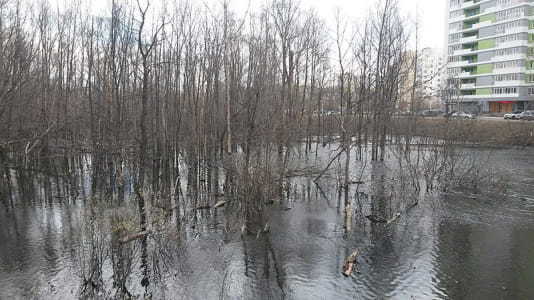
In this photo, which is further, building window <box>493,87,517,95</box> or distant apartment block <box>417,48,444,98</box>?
building window <box>493,87,517,95</box>

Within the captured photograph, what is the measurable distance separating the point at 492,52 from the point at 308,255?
226ft

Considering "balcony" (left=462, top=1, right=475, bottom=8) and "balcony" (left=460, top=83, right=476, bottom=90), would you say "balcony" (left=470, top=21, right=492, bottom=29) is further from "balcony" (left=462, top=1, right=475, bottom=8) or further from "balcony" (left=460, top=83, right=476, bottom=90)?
"balcony" (left=460, top=83, right=476, bottom=90)

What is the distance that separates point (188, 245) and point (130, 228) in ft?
10.6

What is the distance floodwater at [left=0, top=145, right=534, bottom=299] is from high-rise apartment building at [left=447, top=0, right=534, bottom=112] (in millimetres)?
47988

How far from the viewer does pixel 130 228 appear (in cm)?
998

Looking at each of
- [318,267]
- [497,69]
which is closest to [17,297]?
[318,267]

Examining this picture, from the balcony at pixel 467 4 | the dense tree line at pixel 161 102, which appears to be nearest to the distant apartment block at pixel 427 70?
the dense tree line at pixel 161 102

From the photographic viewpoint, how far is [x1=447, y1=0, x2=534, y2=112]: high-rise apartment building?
62.5m

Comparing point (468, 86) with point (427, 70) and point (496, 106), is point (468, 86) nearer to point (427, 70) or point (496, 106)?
point (496, 106)

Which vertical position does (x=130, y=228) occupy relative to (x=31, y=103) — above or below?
below

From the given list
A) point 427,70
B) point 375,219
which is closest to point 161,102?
point 375,219

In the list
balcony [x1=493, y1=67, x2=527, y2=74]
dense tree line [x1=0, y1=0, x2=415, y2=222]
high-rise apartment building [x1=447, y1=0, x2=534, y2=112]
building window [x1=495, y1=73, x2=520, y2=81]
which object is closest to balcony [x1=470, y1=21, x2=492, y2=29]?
high-rise apartment building [x1=447, y1=0, x2=534, y2=112]

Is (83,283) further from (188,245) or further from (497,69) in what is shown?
(497,69)

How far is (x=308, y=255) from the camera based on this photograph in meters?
12.5
